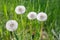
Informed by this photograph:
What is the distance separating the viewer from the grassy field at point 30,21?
1432 millimetres

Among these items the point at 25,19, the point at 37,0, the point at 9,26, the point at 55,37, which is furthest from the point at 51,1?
the point at 9,26

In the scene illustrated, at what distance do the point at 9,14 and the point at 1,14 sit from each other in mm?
75

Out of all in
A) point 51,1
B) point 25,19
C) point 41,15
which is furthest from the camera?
point 51,1

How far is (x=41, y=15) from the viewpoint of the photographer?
4.43 ft

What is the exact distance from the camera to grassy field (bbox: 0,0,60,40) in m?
1.43

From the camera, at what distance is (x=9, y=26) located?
1206 mm

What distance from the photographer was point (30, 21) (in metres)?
1.49

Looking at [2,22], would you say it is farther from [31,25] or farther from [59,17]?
[59,17]

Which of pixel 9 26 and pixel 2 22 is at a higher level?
pixel 9 26

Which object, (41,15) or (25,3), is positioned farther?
(25,3)

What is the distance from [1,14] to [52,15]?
422 millimetres

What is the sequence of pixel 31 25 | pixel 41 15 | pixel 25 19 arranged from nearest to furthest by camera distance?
1. pixel 41 15
2. pixel 31 25
3. pixel 25 19

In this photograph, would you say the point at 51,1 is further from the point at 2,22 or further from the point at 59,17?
the point at 2,22

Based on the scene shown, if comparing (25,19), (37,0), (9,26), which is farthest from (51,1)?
(9,26)
